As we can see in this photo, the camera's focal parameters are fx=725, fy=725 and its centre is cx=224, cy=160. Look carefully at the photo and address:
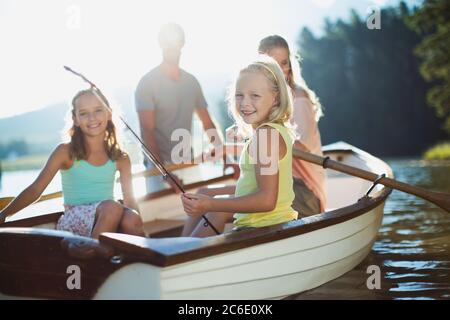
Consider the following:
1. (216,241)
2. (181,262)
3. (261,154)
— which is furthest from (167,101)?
(181,262)

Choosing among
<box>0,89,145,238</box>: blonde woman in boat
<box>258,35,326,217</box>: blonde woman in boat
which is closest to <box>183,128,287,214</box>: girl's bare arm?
<box>0,89,145,238</box>: blonde woman in boat

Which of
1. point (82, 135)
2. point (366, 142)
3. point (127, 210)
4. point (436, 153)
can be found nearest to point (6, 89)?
point (82, 135)

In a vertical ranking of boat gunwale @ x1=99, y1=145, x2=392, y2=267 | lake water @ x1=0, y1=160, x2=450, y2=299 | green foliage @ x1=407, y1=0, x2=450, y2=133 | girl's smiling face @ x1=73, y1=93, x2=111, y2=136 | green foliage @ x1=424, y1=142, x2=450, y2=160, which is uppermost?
green foliage @ x1=407, y1=0, x2=450, y2=133

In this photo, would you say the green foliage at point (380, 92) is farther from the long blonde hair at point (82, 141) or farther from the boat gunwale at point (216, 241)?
the boat gunwale at point (216, 241)

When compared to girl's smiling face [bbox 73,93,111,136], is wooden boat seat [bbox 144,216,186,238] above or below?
below

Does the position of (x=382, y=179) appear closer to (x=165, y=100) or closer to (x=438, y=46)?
(x=165, y=100)

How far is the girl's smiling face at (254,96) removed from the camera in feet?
10.5

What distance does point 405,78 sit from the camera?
102ft

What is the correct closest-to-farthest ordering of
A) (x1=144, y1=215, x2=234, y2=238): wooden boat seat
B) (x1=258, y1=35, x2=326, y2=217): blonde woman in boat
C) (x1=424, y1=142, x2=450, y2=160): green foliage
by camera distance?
(x1=258, y1=35, x2=326, y2=217): blonde woman in boat → (x1=144, y1=215, x2=234, y2=238): wooden boat seat → (x1=424, y1=142, x2=450, y2=160): green foliage

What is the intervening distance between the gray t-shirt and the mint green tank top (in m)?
1.78

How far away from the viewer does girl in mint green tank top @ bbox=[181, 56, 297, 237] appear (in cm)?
310

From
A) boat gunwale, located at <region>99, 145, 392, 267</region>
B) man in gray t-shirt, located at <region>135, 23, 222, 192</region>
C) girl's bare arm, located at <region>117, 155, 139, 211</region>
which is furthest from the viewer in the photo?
man in gray t-shirt, located at <region>135, 23, 222, 192</region>

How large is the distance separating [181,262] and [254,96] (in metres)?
0.86

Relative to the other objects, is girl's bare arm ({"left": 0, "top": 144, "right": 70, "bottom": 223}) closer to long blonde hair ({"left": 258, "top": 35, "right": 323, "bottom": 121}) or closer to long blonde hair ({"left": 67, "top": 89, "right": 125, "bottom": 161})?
long blonde hair ({"left": 67, "top": 89, "right": 125, "bottom": 161})
